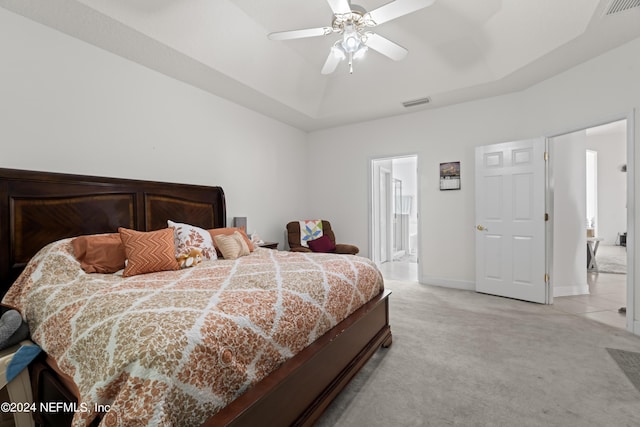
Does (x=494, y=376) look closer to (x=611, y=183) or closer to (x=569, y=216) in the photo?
(x=569, y=216)

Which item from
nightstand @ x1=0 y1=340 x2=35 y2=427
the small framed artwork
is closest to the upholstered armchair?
the small framed artwork

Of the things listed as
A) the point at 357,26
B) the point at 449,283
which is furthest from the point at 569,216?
the point at 357,26

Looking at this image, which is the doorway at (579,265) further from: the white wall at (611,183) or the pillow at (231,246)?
the pillow at (231,246)

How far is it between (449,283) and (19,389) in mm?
4565

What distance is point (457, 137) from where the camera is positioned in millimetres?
4320

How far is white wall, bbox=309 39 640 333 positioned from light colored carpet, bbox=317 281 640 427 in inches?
33.3

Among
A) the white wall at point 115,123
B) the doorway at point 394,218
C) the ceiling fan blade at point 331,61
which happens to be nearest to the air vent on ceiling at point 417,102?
the doorway at point 394,218

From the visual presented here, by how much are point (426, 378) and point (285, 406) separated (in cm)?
117

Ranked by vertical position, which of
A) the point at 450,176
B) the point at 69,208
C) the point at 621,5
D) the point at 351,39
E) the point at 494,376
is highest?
the point at 621,5

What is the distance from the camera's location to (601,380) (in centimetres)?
198

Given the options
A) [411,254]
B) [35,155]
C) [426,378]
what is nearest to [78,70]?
[35,155]

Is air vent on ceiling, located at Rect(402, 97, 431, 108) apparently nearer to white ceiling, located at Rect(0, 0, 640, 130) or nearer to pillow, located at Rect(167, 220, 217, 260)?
white ceiling, located at Rect(0, 0, 640, 130)

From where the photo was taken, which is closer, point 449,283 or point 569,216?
point 569,216

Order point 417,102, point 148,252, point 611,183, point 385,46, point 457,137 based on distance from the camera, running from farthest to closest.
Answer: point 611,183
point 457,137
point 417,102
point 385,46
point 148,252
